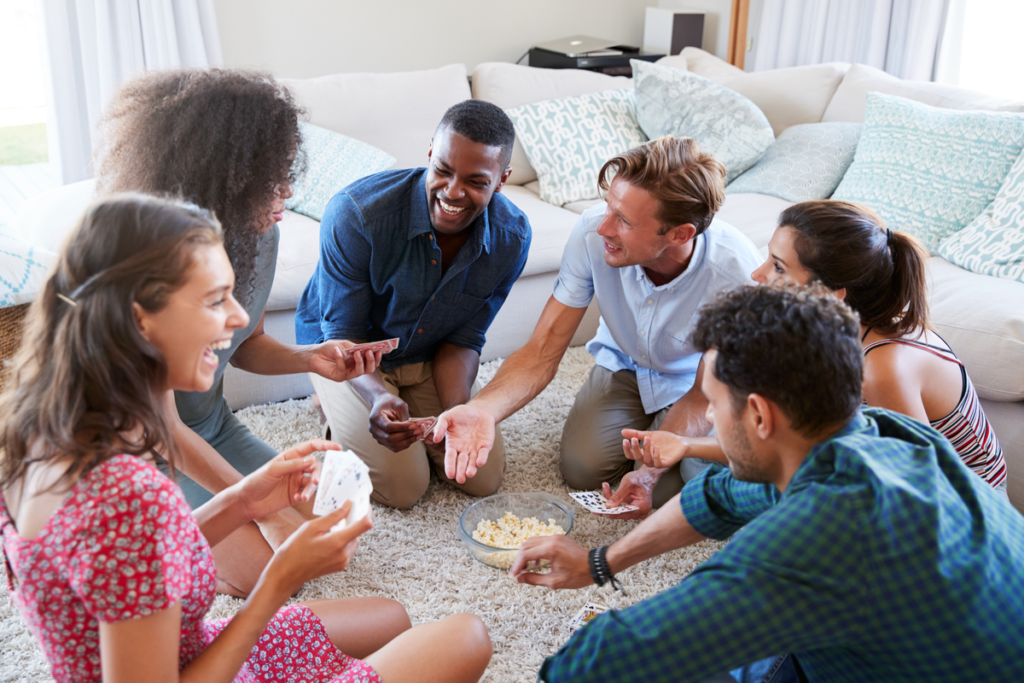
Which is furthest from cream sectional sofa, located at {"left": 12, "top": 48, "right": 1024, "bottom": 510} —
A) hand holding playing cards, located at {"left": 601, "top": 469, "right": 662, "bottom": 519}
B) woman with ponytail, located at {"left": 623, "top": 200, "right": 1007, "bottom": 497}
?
hand holding playing cards, located at {"left": 601, "top": 469, "right": 662, "bottom": 519}

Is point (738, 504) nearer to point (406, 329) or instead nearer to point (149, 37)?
point (406, 329)

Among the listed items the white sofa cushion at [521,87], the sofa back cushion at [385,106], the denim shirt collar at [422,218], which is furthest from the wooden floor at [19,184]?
the denim shirt collar at [422,218]

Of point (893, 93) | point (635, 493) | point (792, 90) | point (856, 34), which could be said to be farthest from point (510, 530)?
point (856, 34)

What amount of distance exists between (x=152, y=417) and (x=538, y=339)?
4.42 ft

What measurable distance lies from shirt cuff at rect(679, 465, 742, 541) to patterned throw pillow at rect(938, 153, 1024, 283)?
5.49 ft

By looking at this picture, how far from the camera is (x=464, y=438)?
1894 mm

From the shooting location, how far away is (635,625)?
920mm

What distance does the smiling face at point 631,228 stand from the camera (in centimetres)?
194

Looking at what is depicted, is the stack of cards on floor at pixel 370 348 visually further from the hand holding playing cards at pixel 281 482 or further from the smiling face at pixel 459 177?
the hand holding playing cards at pixel 281 482

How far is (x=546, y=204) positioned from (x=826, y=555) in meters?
2.54

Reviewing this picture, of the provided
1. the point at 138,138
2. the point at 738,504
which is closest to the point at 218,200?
the point at 138,138

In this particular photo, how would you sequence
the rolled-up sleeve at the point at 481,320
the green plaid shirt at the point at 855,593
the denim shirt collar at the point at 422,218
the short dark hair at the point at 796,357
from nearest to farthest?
the green plaid shirt at the point at 855,593 → the short dark hair at the point at 796,357 → the denim shirt collar at the point at 422,218 → the rolled-up sleeve at the point at 481,320

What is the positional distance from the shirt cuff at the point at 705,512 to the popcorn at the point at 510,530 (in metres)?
0.63

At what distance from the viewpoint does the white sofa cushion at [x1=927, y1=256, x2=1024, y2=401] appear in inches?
81.4
